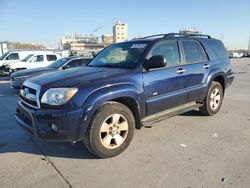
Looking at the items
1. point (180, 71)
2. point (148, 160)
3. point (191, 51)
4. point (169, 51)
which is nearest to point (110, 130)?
point (148, 160)

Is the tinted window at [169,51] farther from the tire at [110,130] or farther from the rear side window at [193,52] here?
the tire at [110,130]

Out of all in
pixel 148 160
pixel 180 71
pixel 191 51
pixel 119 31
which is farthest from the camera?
pixel 119 31

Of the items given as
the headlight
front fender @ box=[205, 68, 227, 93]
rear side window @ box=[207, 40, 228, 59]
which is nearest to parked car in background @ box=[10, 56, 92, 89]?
rear side window @ box=[207, 40, 228, 59]

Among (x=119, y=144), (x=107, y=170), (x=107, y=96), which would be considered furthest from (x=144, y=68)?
(x=107, y=170)

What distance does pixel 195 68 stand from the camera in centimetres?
494

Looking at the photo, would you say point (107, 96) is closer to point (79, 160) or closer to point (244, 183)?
point (79, 160)

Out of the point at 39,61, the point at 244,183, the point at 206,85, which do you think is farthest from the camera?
the point at 39,61

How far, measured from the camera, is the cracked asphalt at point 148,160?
2.96 meters

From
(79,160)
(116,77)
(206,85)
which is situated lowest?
(79,160)

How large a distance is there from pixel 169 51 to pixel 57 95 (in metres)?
2.38

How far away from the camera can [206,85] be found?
525cm

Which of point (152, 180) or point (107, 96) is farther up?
point (107, 96)

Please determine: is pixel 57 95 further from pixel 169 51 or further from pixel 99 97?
pixel 169 51

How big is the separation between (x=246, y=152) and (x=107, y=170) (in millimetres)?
2157
